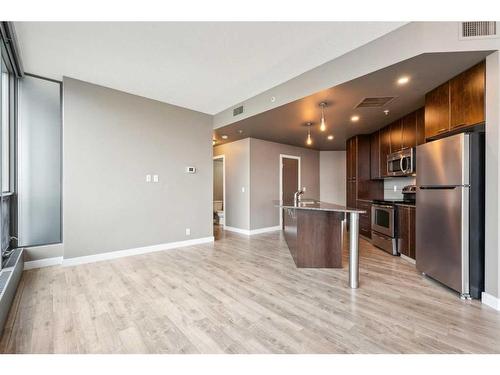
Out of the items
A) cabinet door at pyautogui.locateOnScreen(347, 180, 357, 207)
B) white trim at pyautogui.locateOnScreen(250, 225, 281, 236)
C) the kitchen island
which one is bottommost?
white trim at pyautogui.locateOnScreen(250, 225, 281, 236)

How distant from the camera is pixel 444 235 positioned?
2490 millimetres

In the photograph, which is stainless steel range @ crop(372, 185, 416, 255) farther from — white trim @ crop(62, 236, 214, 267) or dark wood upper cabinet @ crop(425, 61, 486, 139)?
white trim @ crop(62, 236, 214, 267)

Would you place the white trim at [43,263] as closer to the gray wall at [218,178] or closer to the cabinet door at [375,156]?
the gray wall at [218,178]

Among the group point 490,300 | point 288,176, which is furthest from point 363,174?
point 490,300

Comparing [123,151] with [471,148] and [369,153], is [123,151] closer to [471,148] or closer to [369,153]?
[471,148]

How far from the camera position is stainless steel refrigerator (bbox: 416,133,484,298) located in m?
2.26

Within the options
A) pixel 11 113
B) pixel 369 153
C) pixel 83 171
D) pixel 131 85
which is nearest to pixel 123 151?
pixel 83 171

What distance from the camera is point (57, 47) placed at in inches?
101

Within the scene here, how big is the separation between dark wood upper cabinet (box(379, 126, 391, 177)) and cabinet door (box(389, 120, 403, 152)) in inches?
3.9

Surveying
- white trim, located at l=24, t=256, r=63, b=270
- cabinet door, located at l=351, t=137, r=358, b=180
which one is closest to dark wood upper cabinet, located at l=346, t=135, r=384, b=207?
cabinet door, located at l=351, t=137, r=358, b=180

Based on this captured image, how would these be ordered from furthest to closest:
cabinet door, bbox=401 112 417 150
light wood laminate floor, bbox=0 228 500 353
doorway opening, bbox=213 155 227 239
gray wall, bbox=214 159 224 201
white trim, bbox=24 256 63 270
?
gray wall, bbox=214 159 224 201
doorway opening, bbox=213 155 227 239
cabinet door, bbox=401 112 417 150
white trim, bbox=24 256 63 270
light wood laminate floor, bbox=0 228 500 353

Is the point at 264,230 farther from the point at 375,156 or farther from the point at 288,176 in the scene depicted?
the point at 375,156

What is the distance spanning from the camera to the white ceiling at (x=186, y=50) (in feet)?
7.37

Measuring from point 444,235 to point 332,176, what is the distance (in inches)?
200
